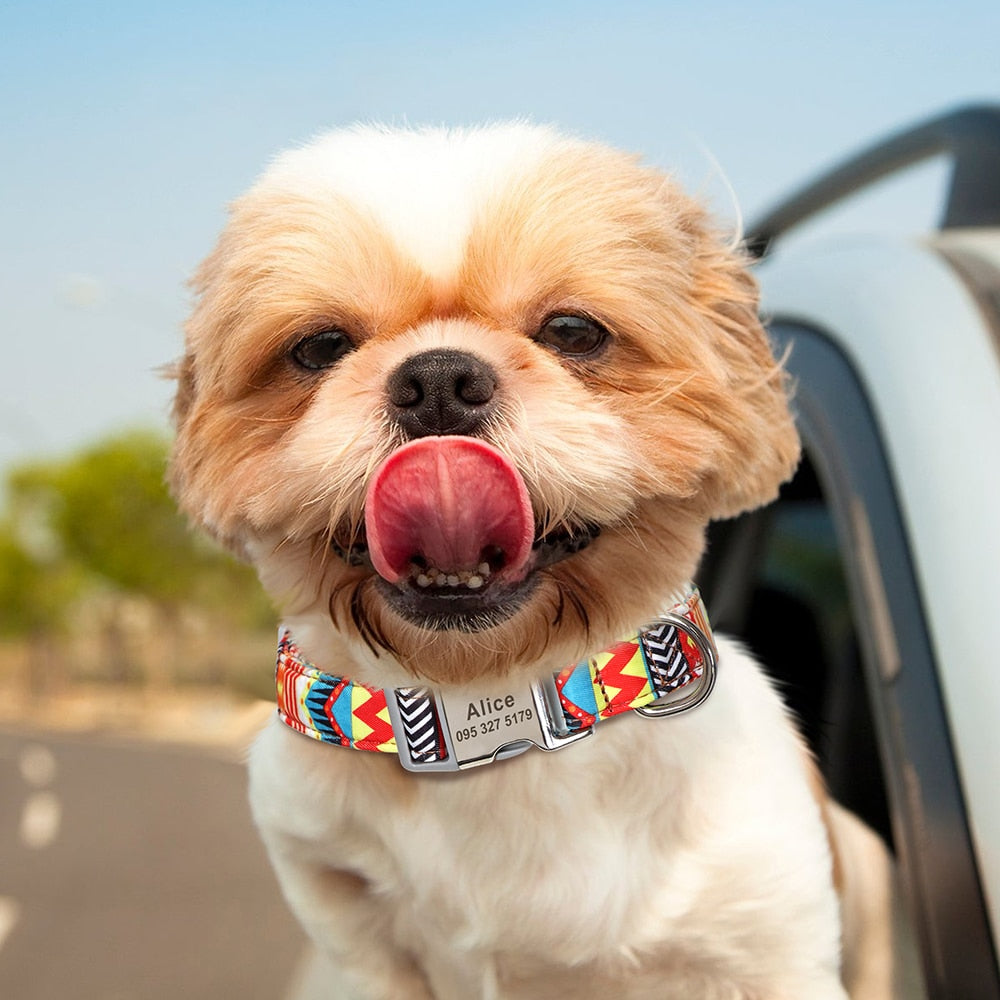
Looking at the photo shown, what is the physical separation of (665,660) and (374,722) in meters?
0.46

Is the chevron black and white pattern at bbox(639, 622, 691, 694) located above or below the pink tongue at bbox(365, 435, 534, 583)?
below

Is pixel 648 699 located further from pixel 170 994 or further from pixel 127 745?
pixel 127 745

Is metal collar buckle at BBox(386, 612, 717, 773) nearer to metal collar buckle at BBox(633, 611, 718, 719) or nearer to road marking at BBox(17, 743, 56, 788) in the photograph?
metal collar buckle at BBox(633, 611, 718, 719)

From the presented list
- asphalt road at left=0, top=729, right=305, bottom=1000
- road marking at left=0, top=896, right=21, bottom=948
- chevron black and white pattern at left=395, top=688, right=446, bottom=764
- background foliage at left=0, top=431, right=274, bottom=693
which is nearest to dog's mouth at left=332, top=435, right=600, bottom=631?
chevron black and white pattern at left=395, top=688, right=446, bottom=764

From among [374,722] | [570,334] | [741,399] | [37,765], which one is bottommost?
[37,765]

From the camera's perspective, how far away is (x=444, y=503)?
1509mm

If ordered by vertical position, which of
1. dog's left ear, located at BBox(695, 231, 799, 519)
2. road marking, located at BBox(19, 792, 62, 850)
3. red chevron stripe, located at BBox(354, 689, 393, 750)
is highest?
dog's left ear, located at BBox(695, 231, 799, 519)

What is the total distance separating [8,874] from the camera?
9156 mm

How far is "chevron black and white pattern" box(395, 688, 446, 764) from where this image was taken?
1.82m

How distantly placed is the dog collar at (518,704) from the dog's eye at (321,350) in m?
0.49

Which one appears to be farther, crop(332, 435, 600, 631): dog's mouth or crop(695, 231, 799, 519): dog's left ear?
crop(695, 231, 799, 519): dog's left ear

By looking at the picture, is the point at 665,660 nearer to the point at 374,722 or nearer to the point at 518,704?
the point at 518,704

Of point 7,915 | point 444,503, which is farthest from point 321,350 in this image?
point 7,915

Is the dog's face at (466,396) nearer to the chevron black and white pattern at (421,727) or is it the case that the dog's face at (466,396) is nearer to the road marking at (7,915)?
the chevron black and white pattern at (421,727)
